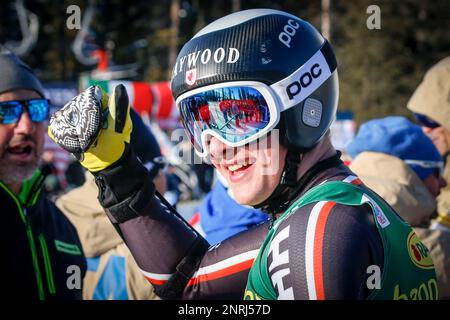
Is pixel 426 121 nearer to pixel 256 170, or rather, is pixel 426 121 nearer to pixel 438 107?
pixel 438 107

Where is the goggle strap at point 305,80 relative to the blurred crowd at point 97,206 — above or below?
above

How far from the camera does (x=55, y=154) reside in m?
13.7

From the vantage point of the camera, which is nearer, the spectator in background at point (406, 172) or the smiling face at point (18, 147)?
the spectator in background at point (406, 172)

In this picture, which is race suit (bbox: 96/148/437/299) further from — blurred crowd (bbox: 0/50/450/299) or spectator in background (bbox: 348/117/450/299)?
spectator in background (bbox: 348/117/450/299)

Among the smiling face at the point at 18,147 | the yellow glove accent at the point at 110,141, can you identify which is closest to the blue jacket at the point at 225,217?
the smiling face at the point at 18,147

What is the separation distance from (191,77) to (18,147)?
1.71 m

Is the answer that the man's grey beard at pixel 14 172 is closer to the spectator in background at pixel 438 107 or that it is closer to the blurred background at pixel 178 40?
the spectator in background at pixel 438 107

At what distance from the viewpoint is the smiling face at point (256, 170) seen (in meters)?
2.00

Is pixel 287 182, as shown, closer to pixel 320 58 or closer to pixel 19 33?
pixel 320 58

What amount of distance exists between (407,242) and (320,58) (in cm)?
70

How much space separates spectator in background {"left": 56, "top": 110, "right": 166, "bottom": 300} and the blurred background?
13.8m

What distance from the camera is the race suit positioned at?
1539mm

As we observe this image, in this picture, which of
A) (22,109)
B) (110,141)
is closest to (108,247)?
(22,109)

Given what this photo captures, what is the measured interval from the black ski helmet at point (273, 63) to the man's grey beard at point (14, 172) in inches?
59.2
